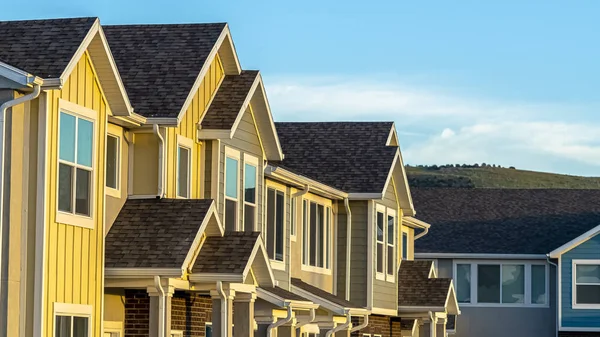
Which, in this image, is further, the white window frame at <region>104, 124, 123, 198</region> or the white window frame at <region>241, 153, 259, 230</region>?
the white window frame at <region>241, 153, 259, 230</region>

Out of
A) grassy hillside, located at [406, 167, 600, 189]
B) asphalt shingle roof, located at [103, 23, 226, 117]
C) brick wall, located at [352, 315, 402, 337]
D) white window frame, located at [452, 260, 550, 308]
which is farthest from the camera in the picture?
grassy hillside, located at [406, 167, 600, 189]

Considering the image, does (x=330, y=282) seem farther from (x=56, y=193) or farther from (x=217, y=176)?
(x=56, y=193)

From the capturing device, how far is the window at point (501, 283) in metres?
49.6

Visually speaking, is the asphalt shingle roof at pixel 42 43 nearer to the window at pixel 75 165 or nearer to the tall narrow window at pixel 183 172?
the window at pixel 75 165

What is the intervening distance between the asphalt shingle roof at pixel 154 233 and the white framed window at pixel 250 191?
4.26 meters

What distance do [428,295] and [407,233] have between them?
17.0ft

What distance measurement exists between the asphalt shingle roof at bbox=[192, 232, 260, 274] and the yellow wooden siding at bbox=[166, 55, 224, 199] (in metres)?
1.47

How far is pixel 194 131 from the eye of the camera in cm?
2422

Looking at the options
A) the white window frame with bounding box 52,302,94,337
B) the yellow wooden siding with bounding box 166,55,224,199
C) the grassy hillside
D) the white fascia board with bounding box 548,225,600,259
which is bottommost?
the white window frame with bounding box 52,302,94,337

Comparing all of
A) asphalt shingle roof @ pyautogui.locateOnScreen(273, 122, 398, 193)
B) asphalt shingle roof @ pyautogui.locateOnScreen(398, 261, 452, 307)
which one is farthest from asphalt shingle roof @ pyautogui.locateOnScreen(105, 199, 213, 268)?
asphalt shingle roof @ pyautogui.locateOnScreen(398, 261, 452, 307)

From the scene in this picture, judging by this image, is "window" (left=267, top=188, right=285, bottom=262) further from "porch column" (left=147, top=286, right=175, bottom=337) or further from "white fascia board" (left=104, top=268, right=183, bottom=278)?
"white fascia board" (left=104, top=268, right=183, bottom=278)

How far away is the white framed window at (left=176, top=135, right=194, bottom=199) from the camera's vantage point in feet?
77.8

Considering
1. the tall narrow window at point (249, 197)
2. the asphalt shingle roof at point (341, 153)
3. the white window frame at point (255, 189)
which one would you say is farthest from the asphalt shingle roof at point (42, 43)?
the asphalt shingle roof at point (341, 153)

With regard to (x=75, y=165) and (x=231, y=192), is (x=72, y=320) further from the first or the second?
(x=231, y=192)
